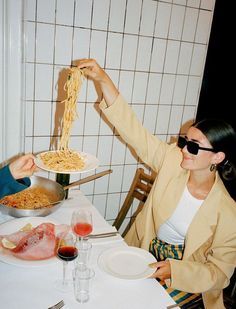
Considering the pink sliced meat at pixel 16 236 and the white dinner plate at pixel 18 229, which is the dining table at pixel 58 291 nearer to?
the white dinner plate at pixel 18 229

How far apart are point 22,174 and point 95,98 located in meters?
1.11

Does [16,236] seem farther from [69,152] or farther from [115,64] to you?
[115,64]

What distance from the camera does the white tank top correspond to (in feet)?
6.42

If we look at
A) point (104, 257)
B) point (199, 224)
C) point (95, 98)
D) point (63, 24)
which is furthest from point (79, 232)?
point (63, 24)

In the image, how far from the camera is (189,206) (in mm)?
1967

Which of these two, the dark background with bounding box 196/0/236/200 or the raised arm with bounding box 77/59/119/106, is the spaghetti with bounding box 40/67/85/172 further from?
the dark background with bounding box 196/0/236/200

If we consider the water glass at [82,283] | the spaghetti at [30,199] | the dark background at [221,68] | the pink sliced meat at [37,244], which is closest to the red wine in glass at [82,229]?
the pink sliced meat at [37,244]

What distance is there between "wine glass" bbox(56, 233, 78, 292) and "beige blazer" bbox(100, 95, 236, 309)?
0.58m

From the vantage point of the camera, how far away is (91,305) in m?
1.32

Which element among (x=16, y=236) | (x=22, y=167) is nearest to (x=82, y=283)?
(x=16, y=236)

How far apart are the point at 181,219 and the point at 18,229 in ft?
3.29

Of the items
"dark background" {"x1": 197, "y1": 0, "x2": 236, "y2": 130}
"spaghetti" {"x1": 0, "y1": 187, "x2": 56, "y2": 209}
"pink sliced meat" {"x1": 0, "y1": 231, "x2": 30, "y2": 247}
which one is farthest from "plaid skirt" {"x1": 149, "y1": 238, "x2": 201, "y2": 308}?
"dark background" {"x1": 197, "y1": 0, "x2": 236, "y2": 130}

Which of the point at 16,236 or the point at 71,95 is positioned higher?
the point at 71,95

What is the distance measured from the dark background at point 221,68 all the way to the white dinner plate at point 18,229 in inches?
70.2
